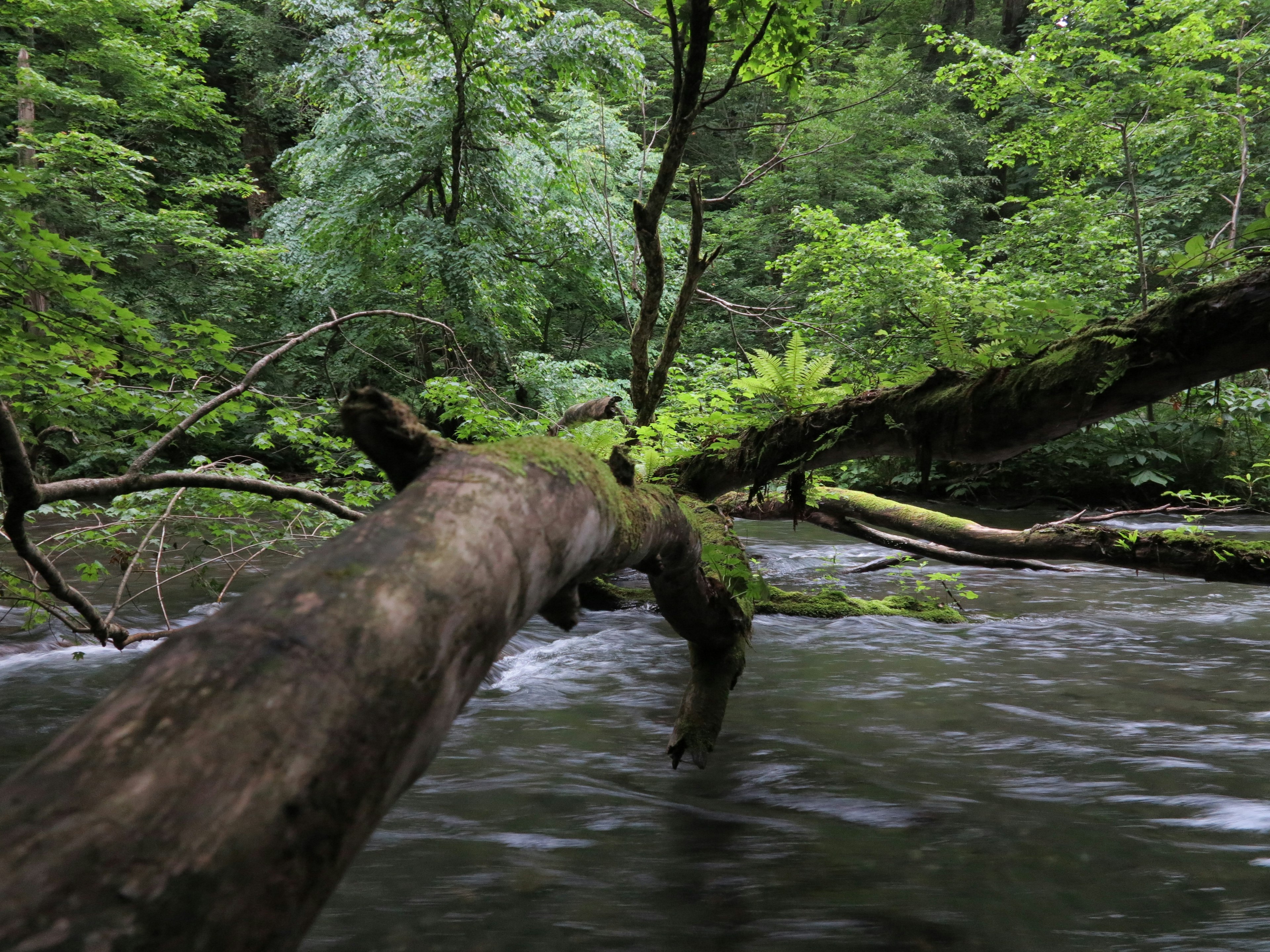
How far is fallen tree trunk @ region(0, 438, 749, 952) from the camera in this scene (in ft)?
2.34

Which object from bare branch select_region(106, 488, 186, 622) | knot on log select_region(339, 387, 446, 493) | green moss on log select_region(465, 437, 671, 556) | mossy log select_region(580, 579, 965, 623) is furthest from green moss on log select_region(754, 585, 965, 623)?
knot on log select_region(339, 387, 446, 493)

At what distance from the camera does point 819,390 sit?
382 centimetres

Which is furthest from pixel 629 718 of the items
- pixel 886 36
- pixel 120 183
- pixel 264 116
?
pixel 886 36

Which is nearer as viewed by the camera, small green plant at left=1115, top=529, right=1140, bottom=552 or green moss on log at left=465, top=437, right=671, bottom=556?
green moss on log at left=465, top=437, right=671, bottom=556

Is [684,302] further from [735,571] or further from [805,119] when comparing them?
[735,571]

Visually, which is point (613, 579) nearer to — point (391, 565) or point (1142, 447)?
point (391, 565)

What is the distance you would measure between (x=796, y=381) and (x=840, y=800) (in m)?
2.51

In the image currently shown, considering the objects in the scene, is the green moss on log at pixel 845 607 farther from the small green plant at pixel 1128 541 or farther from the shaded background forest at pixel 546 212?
the small green plant at pixel 1128 541

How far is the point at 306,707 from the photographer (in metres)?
0.91

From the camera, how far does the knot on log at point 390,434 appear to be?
144 cm

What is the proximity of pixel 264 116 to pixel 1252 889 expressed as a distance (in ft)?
94.1

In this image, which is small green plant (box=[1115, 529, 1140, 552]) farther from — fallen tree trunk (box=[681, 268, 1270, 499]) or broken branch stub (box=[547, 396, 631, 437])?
broken branch stub (box=[547, 396, 631, 437])

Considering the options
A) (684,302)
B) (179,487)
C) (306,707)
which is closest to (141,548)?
(179,487)

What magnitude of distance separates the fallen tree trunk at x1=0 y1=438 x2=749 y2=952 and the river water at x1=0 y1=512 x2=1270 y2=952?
8.88 feet
